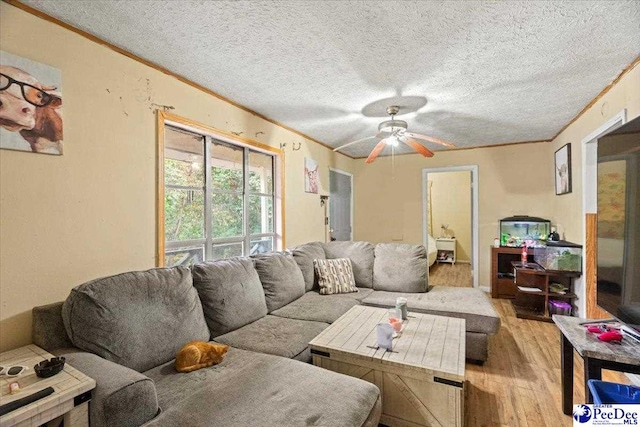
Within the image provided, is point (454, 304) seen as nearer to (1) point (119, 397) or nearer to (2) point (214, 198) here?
(2) point (214, 198)

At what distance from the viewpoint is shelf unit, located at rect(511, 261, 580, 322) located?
355 centimetres

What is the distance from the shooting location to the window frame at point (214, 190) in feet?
7.33

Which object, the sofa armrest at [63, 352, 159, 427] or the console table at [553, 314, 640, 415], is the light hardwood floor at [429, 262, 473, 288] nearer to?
the console table at [553, 314, 640, 415]

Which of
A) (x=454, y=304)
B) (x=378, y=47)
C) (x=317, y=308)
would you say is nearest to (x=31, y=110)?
(x=378, y=47)

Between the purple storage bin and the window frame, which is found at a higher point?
the window frame

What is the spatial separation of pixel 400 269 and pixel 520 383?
1397 mm

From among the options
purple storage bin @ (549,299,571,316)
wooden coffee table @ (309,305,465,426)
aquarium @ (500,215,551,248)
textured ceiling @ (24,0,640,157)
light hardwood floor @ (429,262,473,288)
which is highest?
textured ceiling @ (24,0,640,157)

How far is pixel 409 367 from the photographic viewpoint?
1.60 metres

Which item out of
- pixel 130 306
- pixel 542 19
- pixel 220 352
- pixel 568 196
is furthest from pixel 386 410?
pixel 568 196

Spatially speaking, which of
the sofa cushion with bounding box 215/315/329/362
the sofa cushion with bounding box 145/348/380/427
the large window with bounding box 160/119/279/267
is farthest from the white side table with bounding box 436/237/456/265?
the sofa cushion with bounding box 145/348/380/427

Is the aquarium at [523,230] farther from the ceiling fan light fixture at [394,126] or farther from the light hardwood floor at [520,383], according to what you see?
the ceiling fan light fixture at [394,126]

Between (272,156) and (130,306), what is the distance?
95.6 inches

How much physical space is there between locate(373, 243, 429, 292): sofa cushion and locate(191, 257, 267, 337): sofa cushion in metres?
1.50

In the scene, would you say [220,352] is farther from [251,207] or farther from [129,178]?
[251,207]
